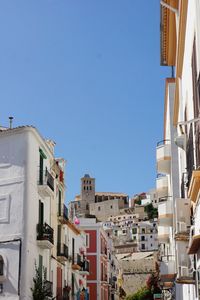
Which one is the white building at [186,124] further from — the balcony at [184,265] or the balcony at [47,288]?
the balcony at [47,288]

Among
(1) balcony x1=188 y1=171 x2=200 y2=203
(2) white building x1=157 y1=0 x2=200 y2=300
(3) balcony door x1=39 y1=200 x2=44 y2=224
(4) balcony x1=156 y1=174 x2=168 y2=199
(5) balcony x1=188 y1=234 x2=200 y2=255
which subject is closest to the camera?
(1) balcony x1=188 y1=171 x2=200 y2=203

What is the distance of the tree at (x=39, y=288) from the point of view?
73.7ft

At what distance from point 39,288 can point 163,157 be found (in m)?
8.31

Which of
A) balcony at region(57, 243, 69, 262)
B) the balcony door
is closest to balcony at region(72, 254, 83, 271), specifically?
balcony at region(57, 243, 69, 262)

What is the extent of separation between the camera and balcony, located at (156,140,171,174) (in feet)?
58.8

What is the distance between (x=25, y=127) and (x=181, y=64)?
13.5 m

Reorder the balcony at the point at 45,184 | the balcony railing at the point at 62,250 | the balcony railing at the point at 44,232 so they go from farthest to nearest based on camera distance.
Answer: the balcony railing at the point at 62,250
the balcony at the point at 45,184
the balcony railing at the point at 44,232

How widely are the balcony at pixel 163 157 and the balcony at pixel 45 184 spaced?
7159 mm

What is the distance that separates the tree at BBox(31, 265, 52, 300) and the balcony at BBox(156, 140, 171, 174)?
7.45 m

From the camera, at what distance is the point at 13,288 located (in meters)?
21.7

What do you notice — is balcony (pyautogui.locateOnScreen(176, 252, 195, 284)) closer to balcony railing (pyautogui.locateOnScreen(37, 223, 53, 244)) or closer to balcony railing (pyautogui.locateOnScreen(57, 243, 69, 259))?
balcony railing (pyautogui.locateOnScreen(37, 223, 53, 244))

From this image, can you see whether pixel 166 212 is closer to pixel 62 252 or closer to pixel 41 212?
pixel 41 212

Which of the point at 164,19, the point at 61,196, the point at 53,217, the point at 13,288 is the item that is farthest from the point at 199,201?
the point at 61,196

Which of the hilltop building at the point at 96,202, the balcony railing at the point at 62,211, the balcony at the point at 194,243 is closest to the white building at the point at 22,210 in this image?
the balcony railing at the point at 62,211
